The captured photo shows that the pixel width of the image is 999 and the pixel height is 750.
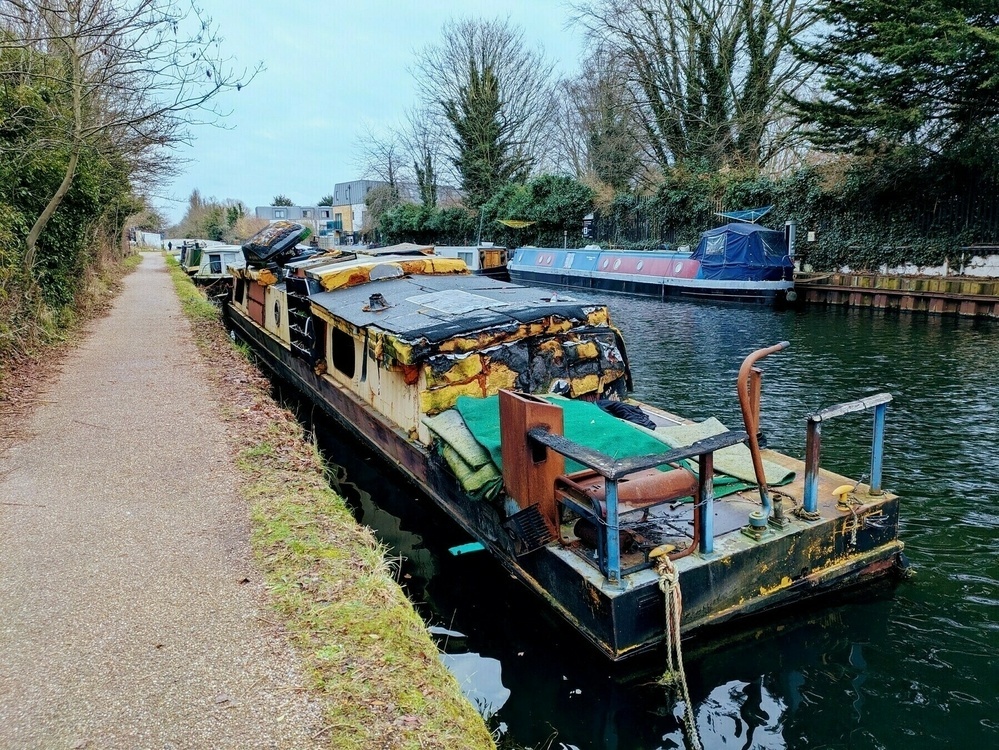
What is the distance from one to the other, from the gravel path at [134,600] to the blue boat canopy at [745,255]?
18.2 meters

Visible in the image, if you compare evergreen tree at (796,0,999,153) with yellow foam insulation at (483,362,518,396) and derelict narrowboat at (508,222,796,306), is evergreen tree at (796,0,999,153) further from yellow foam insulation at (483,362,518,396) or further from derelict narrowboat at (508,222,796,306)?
yellow foam insulation at (483,362,518,396)

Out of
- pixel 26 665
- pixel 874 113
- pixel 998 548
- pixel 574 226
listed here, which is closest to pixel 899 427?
pixel 998 548

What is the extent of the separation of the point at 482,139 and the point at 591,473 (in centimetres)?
3740

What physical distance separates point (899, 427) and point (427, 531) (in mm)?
6653

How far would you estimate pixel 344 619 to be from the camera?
157 inches

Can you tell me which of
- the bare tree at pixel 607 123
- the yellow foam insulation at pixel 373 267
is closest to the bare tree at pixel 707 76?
the bare tree at pixel 607 123

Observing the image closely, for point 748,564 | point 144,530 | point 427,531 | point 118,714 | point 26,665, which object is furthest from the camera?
point 427,531

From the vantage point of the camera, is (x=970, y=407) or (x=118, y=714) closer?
(x=118, y=714)

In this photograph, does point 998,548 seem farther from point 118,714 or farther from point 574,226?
point 574,226

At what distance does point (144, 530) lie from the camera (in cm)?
512

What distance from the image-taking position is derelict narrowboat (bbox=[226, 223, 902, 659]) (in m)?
4.51

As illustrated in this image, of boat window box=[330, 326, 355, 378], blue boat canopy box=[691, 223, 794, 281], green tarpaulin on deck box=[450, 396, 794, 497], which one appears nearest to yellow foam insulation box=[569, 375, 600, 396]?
green tarpaulin on deck box=[450, 396, 794, 497]

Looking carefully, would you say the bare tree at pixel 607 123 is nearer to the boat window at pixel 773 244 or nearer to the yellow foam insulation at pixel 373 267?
the boat window at pixel 773 244

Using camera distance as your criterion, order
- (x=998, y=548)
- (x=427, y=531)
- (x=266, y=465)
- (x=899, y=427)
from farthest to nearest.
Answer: (x=899, y=427), (x=427, y=531), (x=266, y=465), (x=998, y=548)
